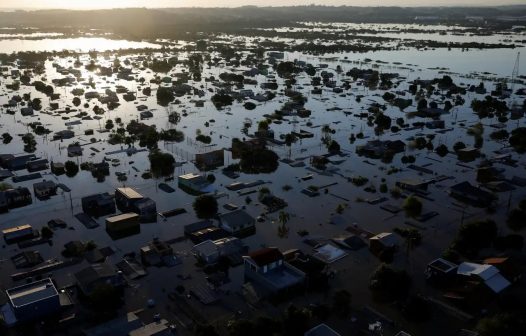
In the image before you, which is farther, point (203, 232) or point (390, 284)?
point (203, 232)

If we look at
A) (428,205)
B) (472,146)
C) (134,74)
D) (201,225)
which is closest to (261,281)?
(201,225)

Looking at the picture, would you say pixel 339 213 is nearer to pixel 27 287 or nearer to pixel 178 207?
pixel 178 207

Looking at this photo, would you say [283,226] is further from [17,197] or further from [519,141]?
[519,141]

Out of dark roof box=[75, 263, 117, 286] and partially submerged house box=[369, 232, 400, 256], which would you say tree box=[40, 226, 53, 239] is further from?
partially submerged house box=[369, 232, 400, 256]

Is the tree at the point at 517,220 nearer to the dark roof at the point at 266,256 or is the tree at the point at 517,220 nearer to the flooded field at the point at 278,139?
the flooded field at the point at 278,139

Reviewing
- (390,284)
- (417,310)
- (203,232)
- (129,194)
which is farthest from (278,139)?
(417,310)

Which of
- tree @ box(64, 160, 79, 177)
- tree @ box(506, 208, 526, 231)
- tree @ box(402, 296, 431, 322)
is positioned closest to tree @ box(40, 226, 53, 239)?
tree @ box(64, 160, 79, 177)

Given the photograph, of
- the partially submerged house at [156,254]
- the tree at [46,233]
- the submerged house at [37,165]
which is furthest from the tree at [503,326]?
the submerged house at [37,165]
